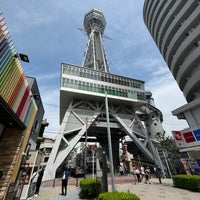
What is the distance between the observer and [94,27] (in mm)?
74812

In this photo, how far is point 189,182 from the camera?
12070 mm

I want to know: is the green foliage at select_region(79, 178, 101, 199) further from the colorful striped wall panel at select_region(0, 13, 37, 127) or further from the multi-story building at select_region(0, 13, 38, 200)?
the colorful striped wall panel at select_region(0, 13, 37, 127)

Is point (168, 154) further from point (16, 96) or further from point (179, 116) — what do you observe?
point (16, 96)

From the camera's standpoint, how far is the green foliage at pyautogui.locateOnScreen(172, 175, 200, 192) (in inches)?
457

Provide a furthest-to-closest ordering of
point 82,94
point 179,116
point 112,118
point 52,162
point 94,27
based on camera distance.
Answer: point 94,27
point 112,118
point 82,94
point 52,162
point 179,116

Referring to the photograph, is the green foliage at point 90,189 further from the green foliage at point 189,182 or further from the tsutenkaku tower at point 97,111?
the tsutenkaku tower at point 97,111

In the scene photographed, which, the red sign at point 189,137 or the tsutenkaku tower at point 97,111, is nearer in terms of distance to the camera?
the red sign at point 189,137

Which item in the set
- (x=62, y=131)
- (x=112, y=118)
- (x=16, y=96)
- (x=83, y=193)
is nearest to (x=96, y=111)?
(x=112, y=118)

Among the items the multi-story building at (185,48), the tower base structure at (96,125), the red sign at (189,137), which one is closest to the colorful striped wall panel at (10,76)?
the multi-story building at (185,48)

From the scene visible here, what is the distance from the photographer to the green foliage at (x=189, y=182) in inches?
457

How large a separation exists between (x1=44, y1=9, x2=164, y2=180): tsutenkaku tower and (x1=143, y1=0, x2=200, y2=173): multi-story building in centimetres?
1518

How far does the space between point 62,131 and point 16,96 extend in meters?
28.3

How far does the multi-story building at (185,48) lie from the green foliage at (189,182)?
453 centimetres

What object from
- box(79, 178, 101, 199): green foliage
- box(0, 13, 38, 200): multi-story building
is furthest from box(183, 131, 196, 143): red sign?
box(0, 13, 38, 200): multi-story building
